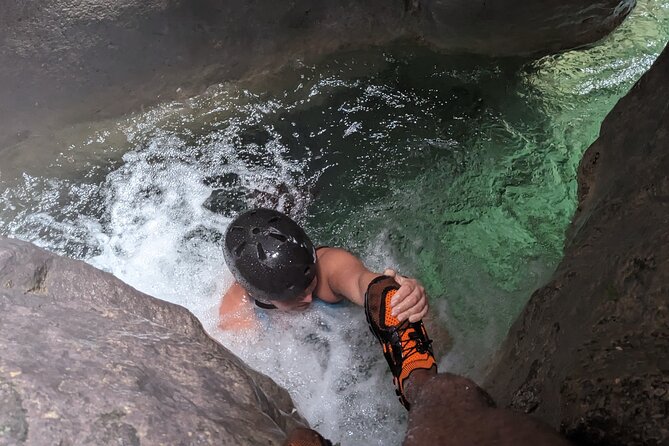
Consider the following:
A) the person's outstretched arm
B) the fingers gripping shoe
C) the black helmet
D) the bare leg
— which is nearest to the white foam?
the person's outstretched arm

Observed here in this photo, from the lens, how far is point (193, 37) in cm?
454

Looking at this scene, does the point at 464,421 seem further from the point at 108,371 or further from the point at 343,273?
the point at 343,273

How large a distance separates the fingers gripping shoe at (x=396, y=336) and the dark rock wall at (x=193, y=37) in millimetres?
2729

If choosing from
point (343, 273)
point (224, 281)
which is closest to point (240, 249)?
point (343, 273)

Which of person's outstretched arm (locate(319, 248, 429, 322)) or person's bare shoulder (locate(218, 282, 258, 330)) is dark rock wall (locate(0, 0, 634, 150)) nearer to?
person's bare shoulder (locate(218, 282, 258, 330))

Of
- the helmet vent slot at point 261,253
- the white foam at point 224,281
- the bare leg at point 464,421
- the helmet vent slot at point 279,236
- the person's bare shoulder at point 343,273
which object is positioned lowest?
the white foam at point 224,281

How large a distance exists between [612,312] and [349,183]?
2.59m

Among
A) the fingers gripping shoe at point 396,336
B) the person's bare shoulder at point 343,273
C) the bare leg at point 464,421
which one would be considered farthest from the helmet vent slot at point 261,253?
the bare leg at point 464,421

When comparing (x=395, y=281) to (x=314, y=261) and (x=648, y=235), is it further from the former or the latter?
(x=648, y=235)

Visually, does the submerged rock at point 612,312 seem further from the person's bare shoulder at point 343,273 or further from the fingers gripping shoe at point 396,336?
the person's bare shoulder at point 343,273

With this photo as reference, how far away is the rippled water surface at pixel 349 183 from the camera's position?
150 inches

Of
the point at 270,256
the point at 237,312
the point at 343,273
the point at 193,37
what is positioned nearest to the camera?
the point at 270,256

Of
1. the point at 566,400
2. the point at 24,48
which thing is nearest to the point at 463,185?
the point at 566,400

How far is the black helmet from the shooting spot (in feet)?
10.2
